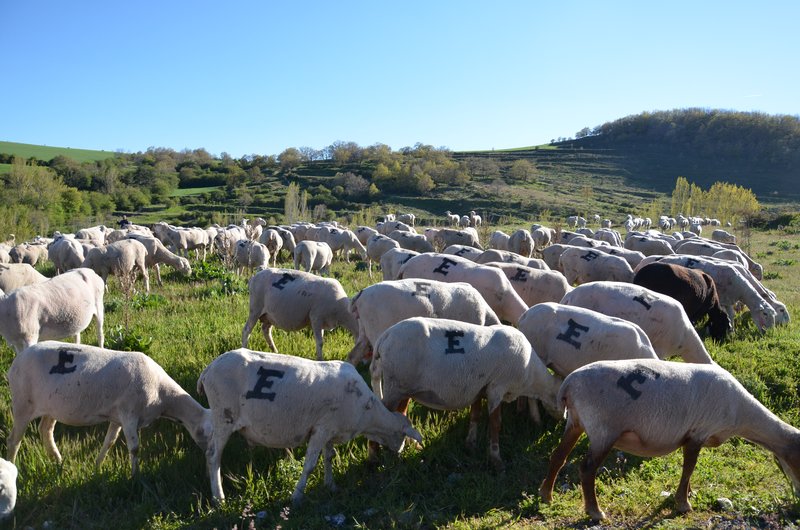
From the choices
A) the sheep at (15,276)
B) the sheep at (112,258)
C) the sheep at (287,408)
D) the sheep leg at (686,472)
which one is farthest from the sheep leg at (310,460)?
the sheep at (112,258)

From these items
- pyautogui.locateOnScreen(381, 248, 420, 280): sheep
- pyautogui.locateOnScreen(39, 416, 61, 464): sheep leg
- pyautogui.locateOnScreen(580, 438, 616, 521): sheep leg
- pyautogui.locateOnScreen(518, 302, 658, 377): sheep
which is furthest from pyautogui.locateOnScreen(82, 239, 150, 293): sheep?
pyautogui.locateOnScreen(580, 438, 616, 521): sheep leg

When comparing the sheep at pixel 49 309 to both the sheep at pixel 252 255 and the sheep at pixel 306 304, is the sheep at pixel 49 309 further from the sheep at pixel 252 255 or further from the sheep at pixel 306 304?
the sheep at pixel 252 255

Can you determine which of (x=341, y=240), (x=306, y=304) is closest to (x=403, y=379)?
(x=306, y=304)

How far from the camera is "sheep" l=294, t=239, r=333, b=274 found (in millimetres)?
16000

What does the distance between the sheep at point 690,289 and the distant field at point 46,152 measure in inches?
3969

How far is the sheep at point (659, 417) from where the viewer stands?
14.6 ft

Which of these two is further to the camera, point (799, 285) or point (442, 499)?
point (799, 285)

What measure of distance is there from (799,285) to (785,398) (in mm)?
12606

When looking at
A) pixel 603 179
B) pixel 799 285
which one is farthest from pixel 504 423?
pixel 603 179

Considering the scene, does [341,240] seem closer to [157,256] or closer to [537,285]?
[157,256]

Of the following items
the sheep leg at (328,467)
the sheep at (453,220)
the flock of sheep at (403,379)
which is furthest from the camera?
the sheep at (453,220)

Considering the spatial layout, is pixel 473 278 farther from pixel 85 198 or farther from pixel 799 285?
pixel 85 198

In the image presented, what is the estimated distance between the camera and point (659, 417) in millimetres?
4512

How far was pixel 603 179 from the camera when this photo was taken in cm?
8669
